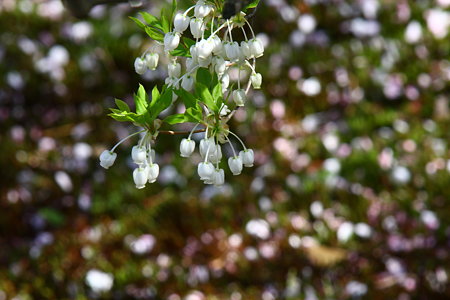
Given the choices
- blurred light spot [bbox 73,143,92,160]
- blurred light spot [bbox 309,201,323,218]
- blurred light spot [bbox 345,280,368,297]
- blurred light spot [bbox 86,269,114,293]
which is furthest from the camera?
blurred light spot [bbox 73,143,92,160]

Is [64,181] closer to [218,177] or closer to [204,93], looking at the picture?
[218,177]

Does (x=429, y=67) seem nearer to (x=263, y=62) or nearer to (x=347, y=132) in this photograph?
(x=347, y=132)

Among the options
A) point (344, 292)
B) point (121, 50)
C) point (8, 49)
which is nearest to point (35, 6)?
point (8, 49)

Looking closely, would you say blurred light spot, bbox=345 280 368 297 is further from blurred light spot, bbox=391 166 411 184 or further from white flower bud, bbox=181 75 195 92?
white flower bud, bbox=181 75 195 92

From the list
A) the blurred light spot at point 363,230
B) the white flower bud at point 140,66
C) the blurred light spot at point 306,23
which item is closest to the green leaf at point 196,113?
the white flower bud at point 140,66

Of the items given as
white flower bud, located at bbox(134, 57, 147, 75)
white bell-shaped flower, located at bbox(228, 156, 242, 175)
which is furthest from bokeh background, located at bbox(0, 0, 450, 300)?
white flower bud, located at bbox(134, 57, 147, 75)

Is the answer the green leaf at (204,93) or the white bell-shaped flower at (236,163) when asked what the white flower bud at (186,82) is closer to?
the green leaf at (204,93)
